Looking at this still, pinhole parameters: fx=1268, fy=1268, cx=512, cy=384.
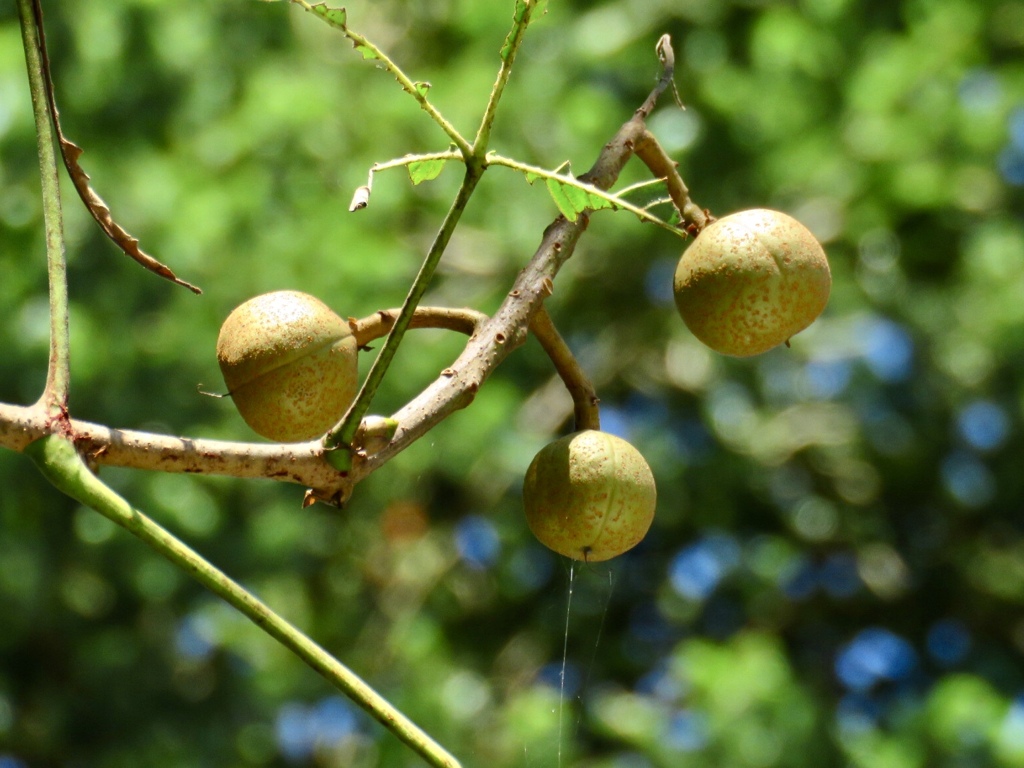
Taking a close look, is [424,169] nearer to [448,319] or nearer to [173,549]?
[448,319]

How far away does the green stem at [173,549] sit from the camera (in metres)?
0.74

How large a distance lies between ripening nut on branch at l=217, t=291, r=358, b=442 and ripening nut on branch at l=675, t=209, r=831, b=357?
34 centimetres

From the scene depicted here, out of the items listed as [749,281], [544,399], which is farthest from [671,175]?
[544,399]

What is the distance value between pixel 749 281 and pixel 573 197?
1.12 feet

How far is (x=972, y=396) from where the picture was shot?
5.07m

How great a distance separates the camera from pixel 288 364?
1141mm

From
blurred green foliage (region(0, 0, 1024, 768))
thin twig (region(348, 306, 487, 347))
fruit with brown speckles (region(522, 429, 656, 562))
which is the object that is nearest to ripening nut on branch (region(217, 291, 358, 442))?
thin twig (region(348, 306, 487, 347))

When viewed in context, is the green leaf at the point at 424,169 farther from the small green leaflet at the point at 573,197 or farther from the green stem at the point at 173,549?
the green stem at the point at 173,549

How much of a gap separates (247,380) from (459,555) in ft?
14.1

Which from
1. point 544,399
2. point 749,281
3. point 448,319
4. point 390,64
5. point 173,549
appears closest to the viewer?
point 173,549

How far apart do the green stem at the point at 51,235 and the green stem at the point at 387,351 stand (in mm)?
168

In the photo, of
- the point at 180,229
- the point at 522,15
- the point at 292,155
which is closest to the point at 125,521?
the point at 522,15

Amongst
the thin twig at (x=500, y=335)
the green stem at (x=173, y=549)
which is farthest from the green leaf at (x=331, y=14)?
the green stem at (x=173, y=549)

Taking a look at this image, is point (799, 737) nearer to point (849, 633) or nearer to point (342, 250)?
point (849, 633)
